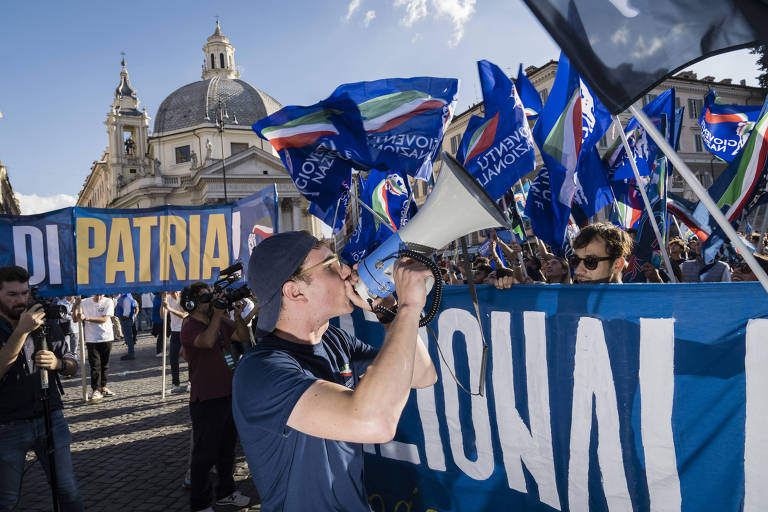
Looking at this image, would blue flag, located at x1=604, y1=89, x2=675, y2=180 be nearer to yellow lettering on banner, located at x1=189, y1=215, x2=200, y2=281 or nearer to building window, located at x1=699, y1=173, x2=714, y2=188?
yellow lettering on banner, located at x1=189, y1=215, x2=200, y2=281

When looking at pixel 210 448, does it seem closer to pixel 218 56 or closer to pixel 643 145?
pixel 643 145

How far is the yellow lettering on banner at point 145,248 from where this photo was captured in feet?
24.0

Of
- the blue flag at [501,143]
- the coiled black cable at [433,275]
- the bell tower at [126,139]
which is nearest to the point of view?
the coiled black cable at [433,275]

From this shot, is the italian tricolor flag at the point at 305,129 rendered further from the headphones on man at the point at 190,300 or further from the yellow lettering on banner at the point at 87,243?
the yellow lettering on banner at the point at 87,243

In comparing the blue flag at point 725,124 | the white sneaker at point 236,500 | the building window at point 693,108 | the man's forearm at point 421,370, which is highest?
the building window at point 693,108

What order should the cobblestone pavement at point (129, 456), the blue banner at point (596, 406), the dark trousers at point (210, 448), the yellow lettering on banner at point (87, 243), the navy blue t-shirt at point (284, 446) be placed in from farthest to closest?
the yellow lettering on banner at point (87, 243) < the cobblestone pavement at point (129, 456) < the dark trousers at point (210, 448) < the blue banner at point (596, 406) < the navy blue t-shirt at point (284, 446)

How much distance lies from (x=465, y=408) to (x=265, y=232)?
4.82m

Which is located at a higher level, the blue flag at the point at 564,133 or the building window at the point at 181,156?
the building window at the point at 181,156

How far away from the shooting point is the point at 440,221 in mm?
1670

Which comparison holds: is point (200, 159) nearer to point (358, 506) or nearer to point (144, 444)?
point (144, 444)

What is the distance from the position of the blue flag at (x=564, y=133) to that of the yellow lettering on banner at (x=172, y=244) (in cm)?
505

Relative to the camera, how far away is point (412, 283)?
1.51 metres

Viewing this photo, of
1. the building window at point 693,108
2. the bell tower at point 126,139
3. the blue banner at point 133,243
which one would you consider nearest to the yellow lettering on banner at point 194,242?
the blue banner at point 133,243

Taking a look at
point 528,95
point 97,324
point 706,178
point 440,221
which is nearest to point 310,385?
point 440,221
